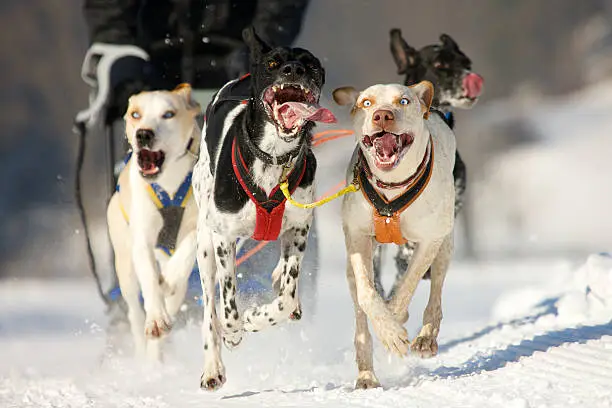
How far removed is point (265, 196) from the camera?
3.69 m

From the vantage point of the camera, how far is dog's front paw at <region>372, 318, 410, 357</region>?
363cm

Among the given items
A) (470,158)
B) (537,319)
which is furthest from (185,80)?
(470,158)

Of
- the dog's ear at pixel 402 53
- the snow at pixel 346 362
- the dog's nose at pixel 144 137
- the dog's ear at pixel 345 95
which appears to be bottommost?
the snow at pixel 346 362

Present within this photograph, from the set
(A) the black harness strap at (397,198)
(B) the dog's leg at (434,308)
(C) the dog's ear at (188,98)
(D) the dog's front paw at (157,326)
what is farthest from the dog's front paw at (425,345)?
(C) the dog's ear at (188,98)

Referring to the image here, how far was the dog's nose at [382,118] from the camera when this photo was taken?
349 centimetres

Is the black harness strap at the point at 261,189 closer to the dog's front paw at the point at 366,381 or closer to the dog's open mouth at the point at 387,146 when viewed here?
the dog's open mouth at the point at 387,146

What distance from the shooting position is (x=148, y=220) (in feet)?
14.7

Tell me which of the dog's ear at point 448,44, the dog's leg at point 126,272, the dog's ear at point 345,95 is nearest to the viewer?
the dog's ear at point 345,95

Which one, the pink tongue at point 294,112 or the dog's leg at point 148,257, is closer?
the pink tongue at point 294,112

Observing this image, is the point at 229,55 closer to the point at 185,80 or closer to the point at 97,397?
the point at 185,80

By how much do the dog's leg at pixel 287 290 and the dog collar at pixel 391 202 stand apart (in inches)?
11.6

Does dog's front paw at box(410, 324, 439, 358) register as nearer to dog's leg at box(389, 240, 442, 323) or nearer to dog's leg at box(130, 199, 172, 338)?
dog's leg at box(389, 240, 442, 323)

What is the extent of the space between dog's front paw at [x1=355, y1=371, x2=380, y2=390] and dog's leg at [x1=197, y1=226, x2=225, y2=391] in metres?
0.59

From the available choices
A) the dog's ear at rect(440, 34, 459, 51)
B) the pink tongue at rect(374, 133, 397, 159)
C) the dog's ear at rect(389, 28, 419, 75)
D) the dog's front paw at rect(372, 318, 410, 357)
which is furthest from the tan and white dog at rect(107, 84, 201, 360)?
the dog's ear at rect(440, 34, 459, 51)
